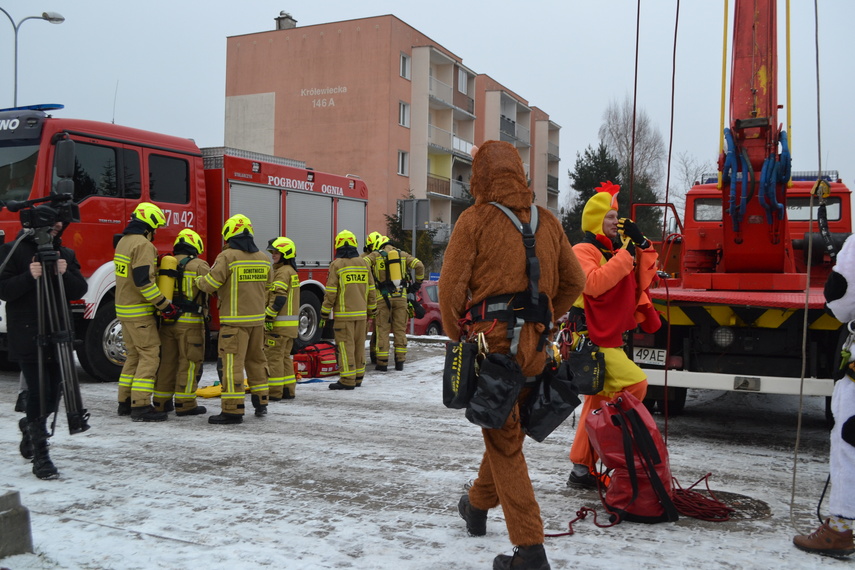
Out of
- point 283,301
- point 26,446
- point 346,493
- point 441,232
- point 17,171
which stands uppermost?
point 441,232

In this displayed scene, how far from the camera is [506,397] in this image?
11.6ft

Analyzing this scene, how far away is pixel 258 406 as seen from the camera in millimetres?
7531

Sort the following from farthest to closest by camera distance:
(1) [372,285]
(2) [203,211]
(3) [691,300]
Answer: (2) [203,211] → (1) [372,285] → (3) [691,300]

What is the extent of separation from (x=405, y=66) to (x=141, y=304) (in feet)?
103

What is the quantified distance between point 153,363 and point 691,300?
4.95 m

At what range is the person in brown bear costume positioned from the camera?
3.58 m

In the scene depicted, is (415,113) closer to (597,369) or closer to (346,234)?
(346,234)

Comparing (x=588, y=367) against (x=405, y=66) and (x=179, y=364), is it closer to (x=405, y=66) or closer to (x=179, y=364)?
(x=179, y=364)

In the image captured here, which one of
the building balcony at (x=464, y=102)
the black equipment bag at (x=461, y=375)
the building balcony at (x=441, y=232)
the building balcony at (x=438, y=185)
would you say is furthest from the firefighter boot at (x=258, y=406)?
the building balcony at (x=464, y=102)

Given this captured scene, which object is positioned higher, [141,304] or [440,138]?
[440,138]

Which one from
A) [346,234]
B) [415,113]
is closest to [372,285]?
[346,234]

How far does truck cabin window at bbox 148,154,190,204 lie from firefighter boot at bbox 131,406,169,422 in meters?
3.80

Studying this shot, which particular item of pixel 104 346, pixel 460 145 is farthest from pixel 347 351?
pixel 460 145

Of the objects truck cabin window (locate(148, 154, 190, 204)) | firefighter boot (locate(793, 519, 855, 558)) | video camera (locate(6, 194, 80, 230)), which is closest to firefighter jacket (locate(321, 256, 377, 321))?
truck cabin window (locate(148, 154, 190, 204))
